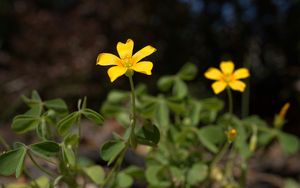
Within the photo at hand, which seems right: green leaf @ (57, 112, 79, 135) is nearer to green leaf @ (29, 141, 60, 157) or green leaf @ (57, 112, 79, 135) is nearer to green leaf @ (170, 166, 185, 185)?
green leaf @ (29, 141, 60, 157)

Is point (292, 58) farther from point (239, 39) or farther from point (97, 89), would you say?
point (97, 89)

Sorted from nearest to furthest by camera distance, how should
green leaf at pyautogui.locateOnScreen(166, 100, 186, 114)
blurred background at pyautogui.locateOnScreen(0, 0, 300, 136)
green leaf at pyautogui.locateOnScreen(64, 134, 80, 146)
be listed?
green leaf at pyautogui.locateOnScreen(64, 134, 80, 146), green leaf at pyautogui.locateOnScreen(166, 100, 186, 114), blurred background at pyautogui.locateOnScreen(0, 0, 300, 136)

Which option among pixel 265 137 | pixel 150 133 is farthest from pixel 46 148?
pixel 265 137

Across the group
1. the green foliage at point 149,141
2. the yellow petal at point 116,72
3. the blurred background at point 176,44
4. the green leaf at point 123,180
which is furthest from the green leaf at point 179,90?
the blurred background at point 176,44

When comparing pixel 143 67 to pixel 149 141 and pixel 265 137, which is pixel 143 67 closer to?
pixel 149 141

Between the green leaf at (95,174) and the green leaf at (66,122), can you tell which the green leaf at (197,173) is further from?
the green leaf at (66,122)

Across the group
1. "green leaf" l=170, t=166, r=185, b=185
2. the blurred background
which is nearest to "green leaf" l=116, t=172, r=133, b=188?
"green leaf" l=170, t=166, r=185, b=185
